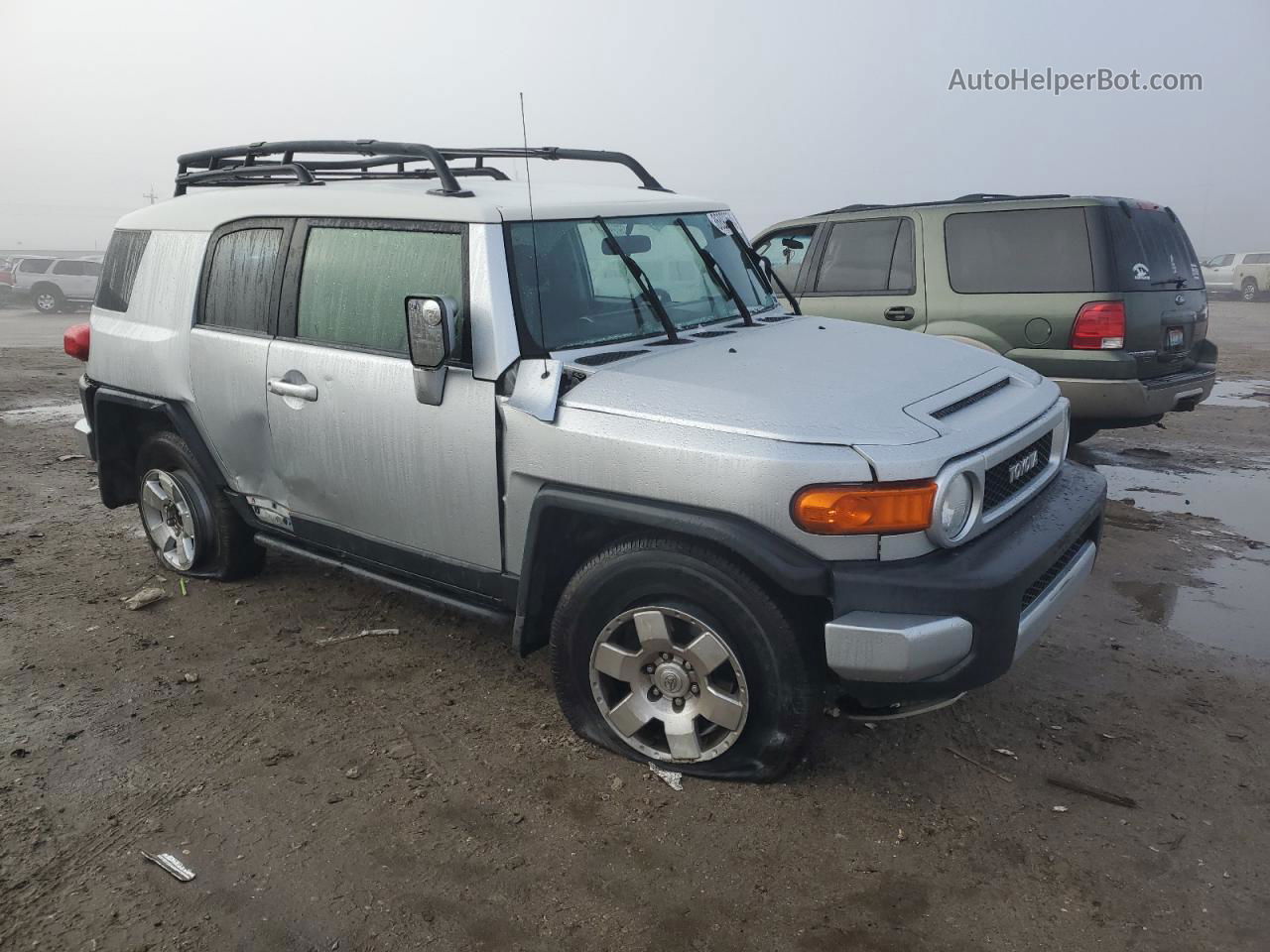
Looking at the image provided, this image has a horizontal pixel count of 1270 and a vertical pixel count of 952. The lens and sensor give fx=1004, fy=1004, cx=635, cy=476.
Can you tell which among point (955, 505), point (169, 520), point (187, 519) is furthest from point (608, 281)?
point (169, 520)

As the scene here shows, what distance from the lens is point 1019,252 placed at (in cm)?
667

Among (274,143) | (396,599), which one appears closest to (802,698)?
(396,599)

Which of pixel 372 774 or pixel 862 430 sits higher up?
pixel 862 430

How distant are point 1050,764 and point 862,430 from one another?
1.47 meters

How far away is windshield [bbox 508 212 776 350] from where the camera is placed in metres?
3.54

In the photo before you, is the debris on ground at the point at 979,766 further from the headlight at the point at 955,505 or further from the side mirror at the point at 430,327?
the side mirror at the point at 430,327

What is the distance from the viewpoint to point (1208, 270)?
28.3 m

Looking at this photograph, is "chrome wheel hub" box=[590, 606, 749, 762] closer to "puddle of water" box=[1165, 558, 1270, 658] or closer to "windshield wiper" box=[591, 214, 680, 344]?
"windshield wiper" box=[591, 214, 680, 344]

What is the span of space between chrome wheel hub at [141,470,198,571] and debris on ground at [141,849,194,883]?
228cm

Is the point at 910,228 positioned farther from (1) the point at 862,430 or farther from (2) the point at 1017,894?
(2) the point at 1017,894

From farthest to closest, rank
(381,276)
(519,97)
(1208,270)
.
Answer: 1. (1208,270)
2. (381,276)
3. (519,97)

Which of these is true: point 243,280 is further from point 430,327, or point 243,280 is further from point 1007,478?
point 1007,478

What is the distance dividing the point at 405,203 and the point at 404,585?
1.47m

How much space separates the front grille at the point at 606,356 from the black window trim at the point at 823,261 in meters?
4.15
